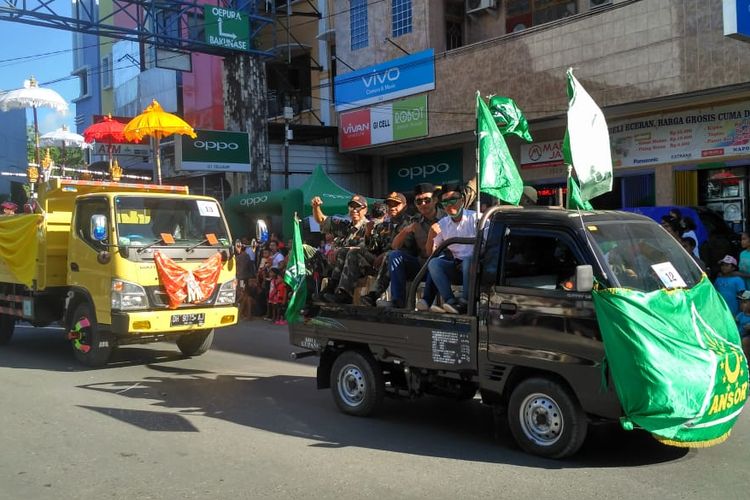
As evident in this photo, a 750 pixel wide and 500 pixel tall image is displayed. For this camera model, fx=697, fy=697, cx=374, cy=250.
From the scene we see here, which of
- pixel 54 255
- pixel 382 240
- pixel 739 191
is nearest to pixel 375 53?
pixel 739 191

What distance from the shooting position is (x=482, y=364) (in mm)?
5684

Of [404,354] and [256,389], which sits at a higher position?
[404,354]

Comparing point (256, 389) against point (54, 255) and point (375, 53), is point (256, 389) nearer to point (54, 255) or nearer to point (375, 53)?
Result: point (54, 255)

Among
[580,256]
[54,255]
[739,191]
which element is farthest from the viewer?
[739,191]

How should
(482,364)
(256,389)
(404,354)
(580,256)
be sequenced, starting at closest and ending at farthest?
(580,256) < (482,364) < (404,354) < (256,389)

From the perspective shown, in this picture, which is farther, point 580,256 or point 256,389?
point 256,389

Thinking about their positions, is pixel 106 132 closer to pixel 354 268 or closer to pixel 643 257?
pixel 354 268

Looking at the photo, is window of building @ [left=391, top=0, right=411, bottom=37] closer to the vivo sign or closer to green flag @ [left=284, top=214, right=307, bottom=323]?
the vivo sign

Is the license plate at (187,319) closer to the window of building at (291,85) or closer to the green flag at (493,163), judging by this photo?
the green flag at (493,163)

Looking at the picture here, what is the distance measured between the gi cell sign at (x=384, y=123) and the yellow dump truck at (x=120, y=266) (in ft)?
30.8

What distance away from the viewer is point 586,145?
634 cm

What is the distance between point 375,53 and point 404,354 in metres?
16.0

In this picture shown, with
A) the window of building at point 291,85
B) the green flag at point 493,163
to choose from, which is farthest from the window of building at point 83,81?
the green flag at point 493,163

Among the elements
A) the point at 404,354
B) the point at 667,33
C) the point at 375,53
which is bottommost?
the point at 404,354
